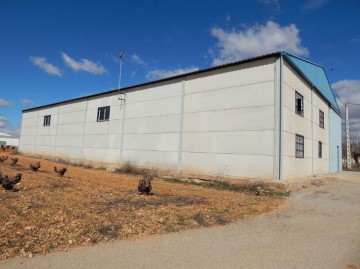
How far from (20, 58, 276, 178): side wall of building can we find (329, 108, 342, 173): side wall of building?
1314cm

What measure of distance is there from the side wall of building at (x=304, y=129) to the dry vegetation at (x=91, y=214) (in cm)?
475

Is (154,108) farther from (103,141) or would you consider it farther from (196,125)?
(103,141)

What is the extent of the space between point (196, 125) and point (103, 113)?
967 centimetres

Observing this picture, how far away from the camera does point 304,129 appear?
1678 cm

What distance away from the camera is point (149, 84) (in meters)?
19.1

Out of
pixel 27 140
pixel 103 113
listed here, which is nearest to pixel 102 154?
pixel 103 113

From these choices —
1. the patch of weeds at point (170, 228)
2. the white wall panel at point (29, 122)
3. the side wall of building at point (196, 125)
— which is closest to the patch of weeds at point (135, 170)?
the side wall of building at point (196, 125)

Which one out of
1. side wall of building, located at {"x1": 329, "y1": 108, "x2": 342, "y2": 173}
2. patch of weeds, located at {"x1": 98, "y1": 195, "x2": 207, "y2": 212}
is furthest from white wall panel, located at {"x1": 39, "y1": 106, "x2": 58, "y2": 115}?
side wall of building, located at {"x1": 329, "y1": 108, "x2": 342, "y2": 173}

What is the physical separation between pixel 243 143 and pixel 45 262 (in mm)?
11034

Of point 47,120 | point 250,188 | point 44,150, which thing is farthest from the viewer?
point 47,120

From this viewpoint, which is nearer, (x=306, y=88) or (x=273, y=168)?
(x=273, y=168)

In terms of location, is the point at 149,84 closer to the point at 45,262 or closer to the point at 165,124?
the point at 165,124

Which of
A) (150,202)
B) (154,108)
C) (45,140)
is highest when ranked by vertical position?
(154,108)

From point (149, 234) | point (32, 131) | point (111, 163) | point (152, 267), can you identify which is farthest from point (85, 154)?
point (152, 267)
